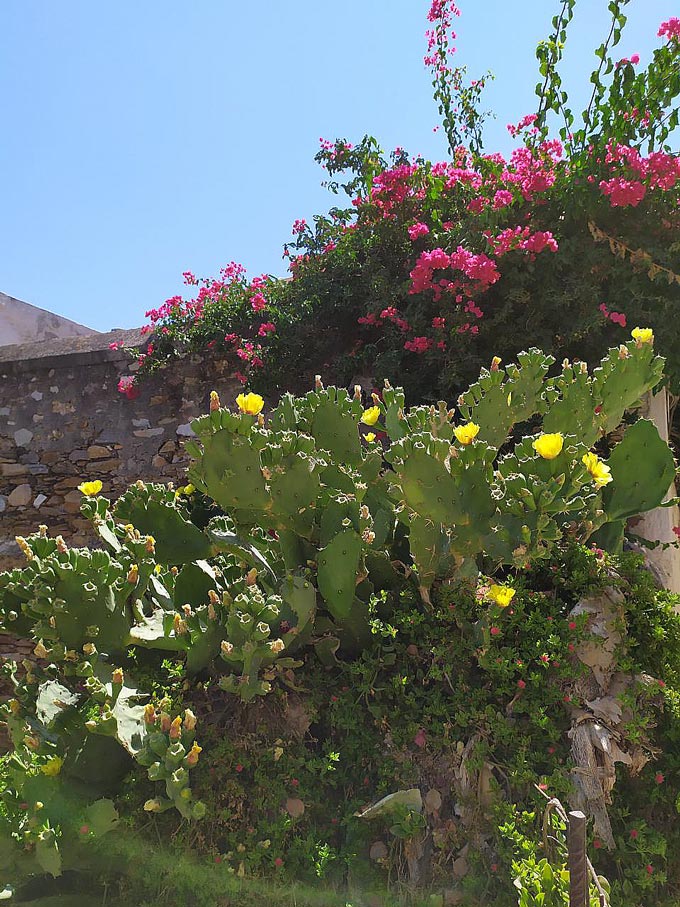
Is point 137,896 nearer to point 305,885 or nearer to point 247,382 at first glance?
point 305,885

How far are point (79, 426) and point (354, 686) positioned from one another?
349 centimetres

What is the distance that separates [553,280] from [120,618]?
2.94m

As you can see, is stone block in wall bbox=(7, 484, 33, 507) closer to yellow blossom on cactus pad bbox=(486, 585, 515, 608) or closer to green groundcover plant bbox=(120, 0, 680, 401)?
green groundcover plant bbox=(120, 0, 680, 401)

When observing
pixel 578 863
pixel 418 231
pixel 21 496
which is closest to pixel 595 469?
pixel 578 863

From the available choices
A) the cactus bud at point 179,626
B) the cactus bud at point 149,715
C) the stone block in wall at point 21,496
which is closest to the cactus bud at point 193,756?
the cactus bud at point 149,715

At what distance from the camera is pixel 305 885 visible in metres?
2.11

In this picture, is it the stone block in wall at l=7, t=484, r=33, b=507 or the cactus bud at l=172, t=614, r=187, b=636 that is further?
the stone block in wall at l=7, t=484, r=33, b=507

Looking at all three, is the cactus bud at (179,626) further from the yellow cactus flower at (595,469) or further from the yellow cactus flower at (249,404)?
the yellow cactus flower at (595,469)

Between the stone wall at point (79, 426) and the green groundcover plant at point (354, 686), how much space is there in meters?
2.25

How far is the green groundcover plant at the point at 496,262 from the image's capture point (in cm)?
396

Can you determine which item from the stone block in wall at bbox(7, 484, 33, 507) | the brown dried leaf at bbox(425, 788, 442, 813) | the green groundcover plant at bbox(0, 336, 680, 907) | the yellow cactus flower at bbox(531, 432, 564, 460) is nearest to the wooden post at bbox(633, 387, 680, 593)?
the green groundcover plant at bbox(0, 336, 680, 907)

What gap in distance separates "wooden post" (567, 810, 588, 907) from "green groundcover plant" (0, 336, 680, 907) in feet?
1.24

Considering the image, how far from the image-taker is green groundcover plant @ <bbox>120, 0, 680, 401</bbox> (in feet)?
13.0

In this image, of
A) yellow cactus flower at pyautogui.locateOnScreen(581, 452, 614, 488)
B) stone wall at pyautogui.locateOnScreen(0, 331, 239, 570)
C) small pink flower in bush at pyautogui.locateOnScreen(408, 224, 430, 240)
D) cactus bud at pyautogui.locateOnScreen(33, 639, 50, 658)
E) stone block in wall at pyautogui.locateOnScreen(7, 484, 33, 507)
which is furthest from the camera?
stone block in wall at pyautogui.locateOnScreen(7, 484, 33, 507)
